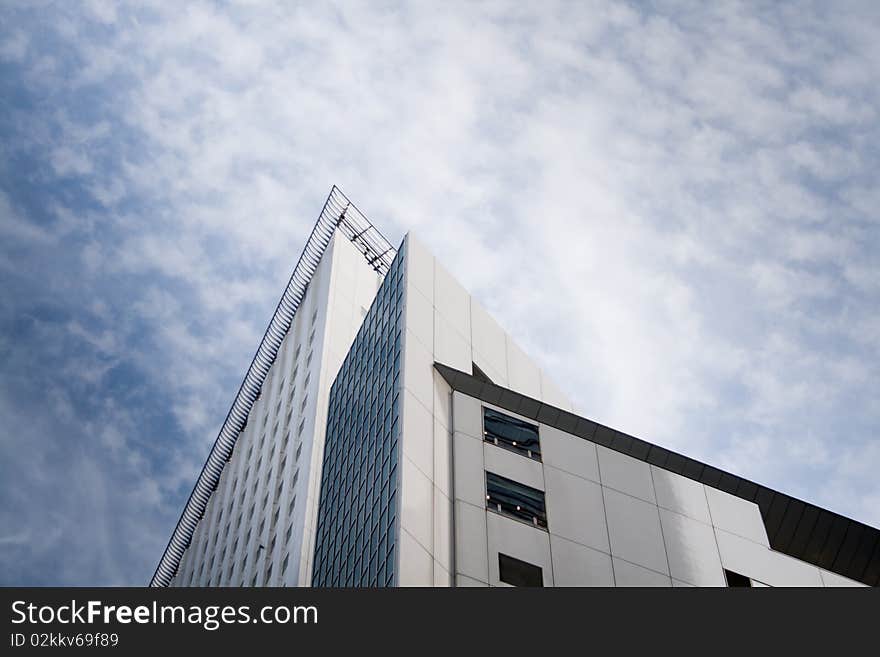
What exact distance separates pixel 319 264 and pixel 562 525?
2237 inches

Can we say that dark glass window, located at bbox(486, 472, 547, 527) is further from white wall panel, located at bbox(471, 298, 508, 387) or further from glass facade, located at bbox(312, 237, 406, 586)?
white wall panel, located at bbox(471, 298, 508, 387)

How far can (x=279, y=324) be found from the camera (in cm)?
9638

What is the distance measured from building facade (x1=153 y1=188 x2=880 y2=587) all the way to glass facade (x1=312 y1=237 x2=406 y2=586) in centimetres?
12

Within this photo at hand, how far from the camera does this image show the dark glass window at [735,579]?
42.1 m

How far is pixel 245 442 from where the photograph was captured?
3804 inches

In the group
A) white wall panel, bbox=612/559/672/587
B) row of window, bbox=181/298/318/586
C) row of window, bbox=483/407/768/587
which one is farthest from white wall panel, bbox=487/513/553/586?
row of window, bbox=181/298/318/586

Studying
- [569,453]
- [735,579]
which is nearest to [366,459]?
[569,453]

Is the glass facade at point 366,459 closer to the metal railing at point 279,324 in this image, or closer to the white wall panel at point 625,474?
the white wall panel at point 625,474

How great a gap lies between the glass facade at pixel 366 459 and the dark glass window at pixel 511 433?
4.44 metres

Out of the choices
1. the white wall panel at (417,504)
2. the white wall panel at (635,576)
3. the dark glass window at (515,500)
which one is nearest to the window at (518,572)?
the dark glass window at (515,500)

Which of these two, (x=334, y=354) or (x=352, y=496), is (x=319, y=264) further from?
(x=352, y=496)
